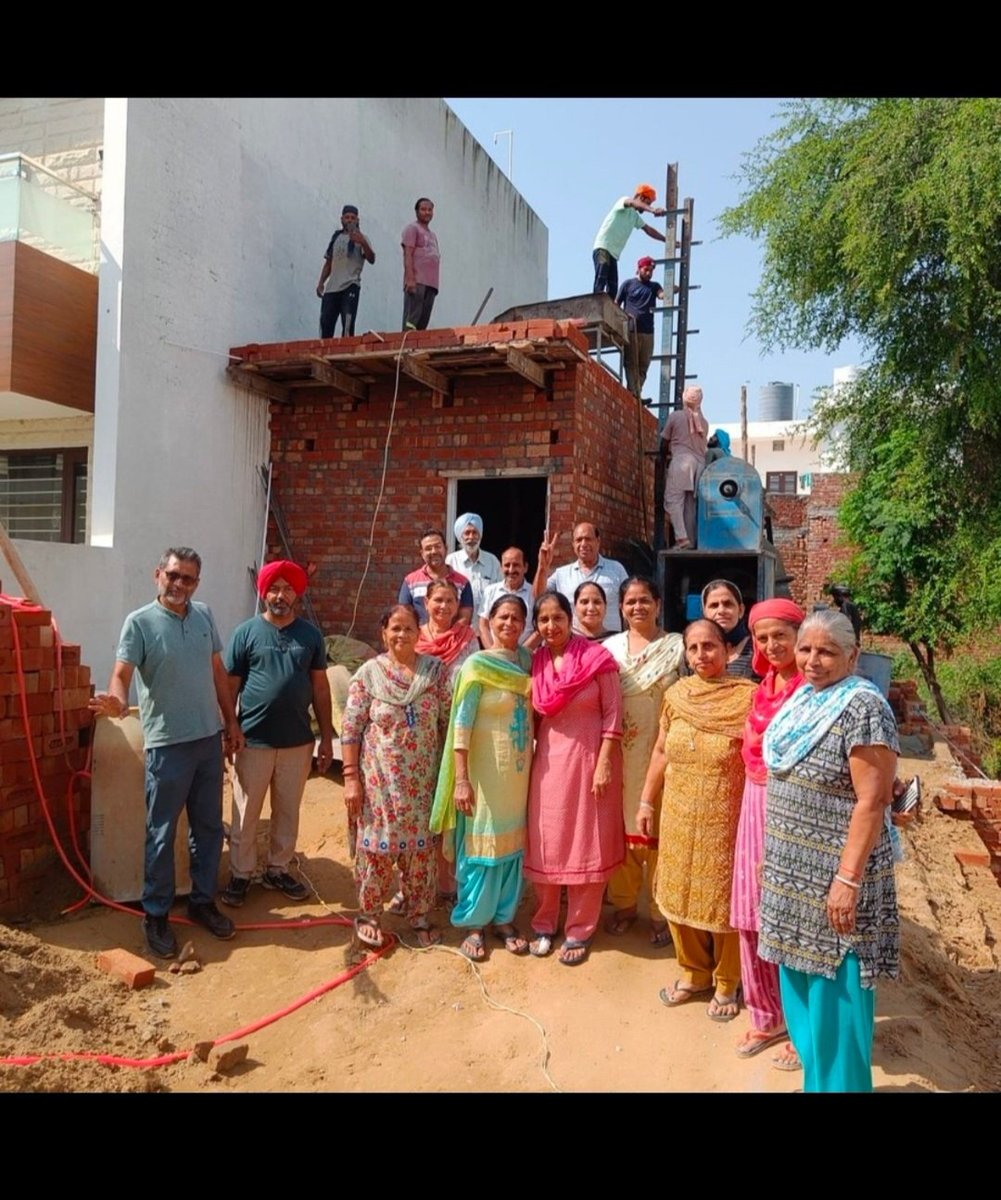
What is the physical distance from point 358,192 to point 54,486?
4814mm

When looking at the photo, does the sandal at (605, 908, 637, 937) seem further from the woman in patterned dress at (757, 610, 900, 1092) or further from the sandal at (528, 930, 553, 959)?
the woman in patterned dress at (757, 610, 900, 1092)

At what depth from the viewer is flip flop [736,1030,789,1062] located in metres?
3.11

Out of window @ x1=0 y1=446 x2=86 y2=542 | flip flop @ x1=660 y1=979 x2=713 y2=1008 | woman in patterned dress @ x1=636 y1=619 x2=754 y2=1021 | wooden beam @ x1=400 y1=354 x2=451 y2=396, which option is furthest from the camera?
window @ x1=0 y1=446 x2=86 y2=542

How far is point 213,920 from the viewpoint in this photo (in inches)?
166

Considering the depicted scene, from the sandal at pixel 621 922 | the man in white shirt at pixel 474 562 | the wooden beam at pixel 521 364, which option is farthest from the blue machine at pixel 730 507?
the sandal at pixel 621 922

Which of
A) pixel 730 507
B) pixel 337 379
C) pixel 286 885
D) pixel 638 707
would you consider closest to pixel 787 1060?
pixel 638 707

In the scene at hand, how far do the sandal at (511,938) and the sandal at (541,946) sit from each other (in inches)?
1.2

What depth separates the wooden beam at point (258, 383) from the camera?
7.73 meters

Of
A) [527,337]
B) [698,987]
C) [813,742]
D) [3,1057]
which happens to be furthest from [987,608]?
[3,1057]

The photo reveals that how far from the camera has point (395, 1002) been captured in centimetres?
368

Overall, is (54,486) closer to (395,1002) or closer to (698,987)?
(395,1002)

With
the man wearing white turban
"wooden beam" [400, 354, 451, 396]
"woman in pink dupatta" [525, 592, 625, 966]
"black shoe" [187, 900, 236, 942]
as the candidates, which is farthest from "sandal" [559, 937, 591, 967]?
"wooden beam" [400, 354, 451, 396]

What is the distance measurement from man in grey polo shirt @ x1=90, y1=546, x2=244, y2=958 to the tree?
680 centimetres

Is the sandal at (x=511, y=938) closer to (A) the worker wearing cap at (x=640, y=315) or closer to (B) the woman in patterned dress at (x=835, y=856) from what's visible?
(B) the woman in patterned dress at (x=835, y=856)
